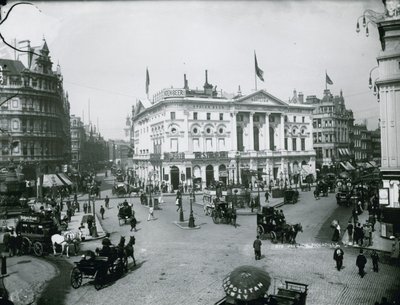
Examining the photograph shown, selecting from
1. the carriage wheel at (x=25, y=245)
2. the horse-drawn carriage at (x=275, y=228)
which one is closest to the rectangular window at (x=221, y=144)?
the horse-drawn carriage at (x=275, y=228)

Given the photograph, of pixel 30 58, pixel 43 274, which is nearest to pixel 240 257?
→ pixel 43 274

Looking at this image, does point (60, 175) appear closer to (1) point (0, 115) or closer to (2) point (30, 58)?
(1) point (0, 115)

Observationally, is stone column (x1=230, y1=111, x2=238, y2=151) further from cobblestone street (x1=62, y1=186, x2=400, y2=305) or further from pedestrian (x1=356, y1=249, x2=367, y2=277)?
pedestrian (x1=356, y1=249, x2=367, y2=277)

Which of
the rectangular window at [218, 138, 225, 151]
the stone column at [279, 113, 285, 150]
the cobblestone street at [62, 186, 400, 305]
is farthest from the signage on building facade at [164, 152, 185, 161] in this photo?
the cobblestone street at [62, 186, 400, 305]

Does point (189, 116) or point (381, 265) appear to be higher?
point (189, 116)

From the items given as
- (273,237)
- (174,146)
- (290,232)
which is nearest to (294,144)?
(174,146)

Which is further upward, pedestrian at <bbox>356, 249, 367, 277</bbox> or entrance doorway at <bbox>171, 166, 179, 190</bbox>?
entrance doorway at <bbox>171, 166, 179, 190</bbox>

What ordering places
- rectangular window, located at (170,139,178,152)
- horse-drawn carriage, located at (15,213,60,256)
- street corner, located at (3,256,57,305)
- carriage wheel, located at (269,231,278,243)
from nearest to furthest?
1. street corner, located at (3,256,57,305)
2. horse-drawn carriage, located at (15,213,60,256)
3. carriage wheel, located at (269,231,278,243)
4. rectangular window, located at (170,139,178,152)

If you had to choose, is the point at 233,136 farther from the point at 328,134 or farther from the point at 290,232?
the point at 290,232
